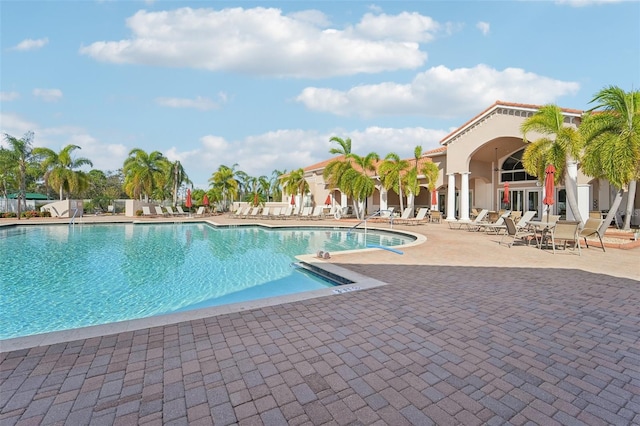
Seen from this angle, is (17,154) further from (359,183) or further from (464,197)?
(464,197)

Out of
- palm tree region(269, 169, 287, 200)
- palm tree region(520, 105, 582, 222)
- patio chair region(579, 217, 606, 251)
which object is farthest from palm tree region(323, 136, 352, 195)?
palm tree region(269, 169, 287, 200)

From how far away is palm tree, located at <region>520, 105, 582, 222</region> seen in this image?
12.0 meters

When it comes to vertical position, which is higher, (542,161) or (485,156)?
(485,156)

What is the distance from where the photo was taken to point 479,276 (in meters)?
6.29

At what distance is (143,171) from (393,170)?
24025 mm

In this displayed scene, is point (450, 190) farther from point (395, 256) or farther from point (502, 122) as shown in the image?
point (395, 256)

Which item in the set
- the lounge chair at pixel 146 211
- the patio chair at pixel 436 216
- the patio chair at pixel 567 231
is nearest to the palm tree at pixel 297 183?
the lounge chair at pixel 146 211

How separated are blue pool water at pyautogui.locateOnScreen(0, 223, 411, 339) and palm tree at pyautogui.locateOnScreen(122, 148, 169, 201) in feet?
66.0

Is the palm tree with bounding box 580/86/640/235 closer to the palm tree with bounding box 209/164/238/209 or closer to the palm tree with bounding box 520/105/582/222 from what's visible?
the palm tree with bounding box 520/105/582/222

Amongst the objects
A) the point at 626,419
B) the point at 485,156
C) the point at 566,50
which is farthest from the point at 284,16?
the point at 485,156

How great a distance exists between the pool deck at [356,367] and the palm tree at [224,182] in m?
38.6

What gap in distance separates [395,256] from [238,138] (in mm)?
32045

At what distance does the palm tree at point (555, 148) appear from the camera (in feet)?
39.2

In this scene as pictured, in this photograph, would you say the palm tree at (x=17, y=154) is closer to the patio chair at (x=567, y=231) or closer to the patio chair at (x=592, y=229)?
the patio chair at (x=567, y=231)
